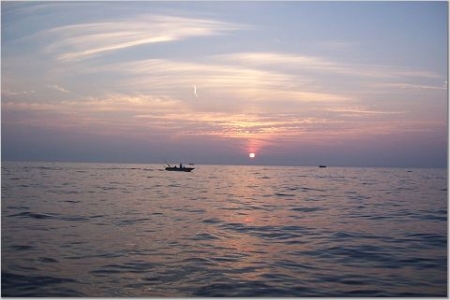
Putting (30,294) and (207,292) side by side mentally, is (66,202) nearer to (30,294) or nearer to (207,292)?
(30,294)

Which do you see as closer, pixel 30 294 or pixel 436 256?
pixel 30 294

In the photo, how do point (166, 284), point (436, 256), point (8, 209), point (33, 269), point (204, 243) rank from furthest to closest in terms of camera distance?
point (8, 209)
point (204, 243)
point (436, 256)
point (33, 269)
point (166, 284)

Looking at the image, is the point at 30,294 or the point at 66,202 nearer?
the point at 30,294

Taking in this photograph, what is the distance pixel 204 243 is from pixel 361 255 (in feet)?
20.5

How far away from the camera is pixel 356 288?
9.82 metres

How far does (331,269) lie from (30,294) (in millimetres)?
8805

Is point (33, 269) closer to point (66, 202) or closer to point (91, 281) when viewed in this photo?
point (91, 281)

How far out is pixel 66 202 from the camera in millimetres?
28141

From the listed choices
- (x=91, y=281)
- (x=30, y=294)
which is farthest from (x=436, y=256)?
(x=30, y=294)

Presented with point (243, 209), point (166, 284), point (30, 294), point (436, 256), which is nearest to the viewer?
point (30, 294)

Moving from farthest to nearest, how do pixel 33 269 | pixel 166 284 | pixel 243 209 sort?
pixel 243 209 < pixel 33 269 < pixel 166 284

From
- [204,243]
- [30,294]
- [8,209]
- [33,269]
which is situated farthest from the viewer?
[8,209]

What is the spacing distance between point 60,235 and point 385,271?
13.3 metres

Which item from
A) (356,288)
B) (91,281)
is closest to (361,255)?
(356,288)
